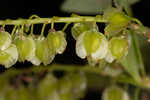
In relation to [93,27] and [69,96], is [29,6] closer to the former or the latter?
[69,96]

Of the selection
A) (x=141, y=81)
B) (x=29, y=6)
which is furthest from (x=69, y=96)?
(x=29, y=6)

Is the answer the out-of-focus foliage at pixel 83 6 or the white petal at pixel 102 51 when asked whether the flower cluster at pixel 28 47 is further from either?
the out-of-focus foliage at pixel 83 6

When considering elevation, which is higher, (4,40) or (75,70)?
(4,40)

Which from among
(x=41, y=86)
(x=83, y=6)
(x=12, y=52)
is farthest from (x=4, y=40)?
(x=41, y=86)

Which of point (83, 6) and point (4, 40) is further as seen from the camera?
point (83, 6)

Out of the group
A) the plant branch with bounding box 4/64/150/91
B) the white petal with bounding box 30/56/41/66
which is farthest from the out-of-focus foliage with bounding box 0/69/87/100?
the white petal with bounding box 30/56/41/66

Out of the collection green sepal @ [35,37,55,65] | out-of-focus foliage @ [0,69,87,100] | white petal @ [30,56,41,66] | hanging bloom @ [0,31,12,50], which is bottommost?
out-of-focus foliage @ [0,69,87,100]

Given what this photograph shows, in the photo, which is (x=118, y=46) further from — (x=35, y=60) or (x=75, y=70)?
(x=75, y=70)

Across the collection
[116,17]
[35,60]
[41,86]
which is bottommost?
[41,86]

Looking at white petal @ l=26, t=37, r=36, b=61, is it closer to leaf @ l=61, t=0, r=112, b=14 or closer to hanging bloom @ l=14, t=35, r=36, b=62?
hanging bloom @ l=14, t=35, r=36, b=62

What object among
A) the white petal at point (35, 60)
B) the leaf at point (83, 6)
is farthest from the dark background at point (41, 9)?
the white petal at point (35, 60)
